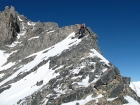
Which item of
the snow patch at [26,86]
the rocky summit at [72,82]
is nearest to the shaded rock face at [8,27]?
the rocky summit at [72,82]

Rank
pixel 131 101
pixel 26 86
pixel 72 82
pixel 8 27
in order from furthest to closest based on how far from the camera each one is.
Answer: pixel 8 27 < pixel 26 86 < pixel 72 82 < pixel 131 101

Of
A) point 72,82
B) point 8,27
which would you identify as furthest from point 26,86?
point 8,27

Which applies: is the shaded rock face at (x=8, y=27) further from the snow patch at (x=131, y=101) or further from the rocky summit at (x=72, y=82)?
the snow patch at (x=131, y=101)

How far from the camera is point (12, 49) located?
280 feet

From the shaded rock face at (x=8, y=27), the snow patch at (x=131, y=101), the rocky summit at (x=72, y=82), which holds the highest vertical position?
the shaded rock face at (x=8, y=27)

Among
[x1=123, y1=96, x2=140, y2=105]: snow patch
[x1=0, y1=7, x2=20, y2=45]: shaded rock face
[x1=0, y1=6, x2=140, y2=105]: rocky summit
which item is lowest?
[x1=123, y1=96, x2=140, y2=105]: snow patch

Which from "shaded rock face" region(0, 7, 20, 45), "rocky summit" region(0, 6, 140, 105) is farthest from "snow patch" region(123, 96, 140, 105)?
"shaded rock face" region(0, 7, 20, 45)

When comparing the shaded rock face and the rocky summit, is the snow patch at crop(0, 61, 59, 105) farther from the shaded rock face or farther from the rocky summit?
the shaded rock face

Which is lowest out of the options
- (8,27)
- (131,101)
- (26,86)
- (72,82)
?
(131,101)

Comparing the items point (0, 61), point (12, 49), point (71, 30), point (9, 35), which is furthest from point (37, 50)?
point (9, 35)

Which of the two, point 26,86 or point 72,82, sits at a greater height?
point 26,86

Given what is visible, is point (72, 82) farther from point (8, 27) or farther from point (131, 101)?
point (8, 27)

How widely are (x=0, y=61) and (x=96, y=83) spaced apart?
5054cm

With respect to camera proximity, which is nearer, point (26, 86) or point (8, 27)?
point (26, 86)
